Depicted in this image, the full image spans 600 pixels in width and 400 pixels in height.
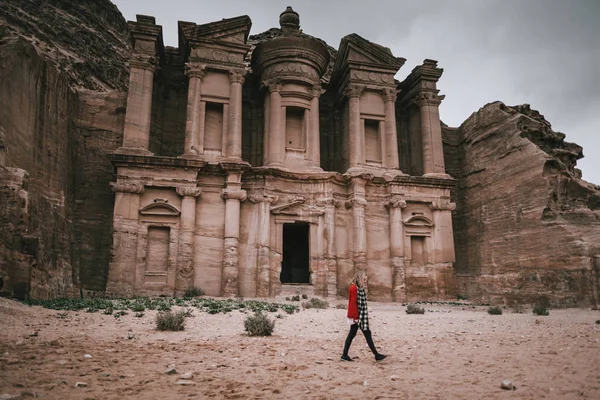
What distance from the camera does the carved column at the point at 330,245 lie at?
1939 cm

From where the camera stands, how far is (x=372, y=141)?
77.0 feet

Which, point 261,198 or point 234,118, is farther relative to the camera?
point 234,118

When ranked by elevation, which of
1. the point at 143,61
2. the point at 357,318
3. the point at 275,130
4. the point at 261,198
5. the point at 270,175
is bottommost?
the point at 357,318

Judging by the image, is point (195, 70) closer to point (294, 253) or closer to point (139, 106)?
point (139, 106)

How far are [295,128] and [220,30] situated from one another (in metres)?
6.16

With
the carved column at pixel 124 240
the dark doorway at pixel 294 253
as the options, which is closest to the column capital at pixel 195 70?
the carved column at pixel 124 240

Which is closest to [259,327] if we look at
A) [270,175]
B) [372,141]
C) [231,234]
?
[231,234]

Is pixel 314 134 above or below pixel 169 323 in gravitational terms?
above

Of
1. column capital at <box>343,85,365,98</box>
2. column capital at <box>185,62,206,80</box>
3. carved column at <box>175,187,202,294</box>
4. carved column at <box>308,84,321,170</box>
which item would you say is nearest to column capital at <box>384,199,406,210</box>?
carved column at <box>308,84,321,170</box>

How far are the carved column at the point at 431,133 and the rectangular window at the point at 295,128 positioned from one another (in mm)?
6777

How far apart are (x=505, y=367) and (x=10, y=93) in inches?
613

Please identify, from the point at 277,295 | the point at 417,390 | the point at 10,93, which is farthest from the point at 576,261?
the point at 10,93

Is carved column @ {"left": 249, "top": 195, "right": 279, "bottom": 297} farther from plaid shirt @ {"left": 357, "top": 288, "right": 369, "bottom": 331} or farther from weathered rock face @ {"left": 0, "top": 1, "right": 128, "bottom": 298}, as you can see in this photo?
plaid shirt @ {"left": 357, "top": 288, "right": 369, "bottom": 331}

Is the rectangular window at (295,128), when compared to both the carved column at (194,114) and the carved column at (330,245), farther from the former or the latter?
the carved column at (194,114)
